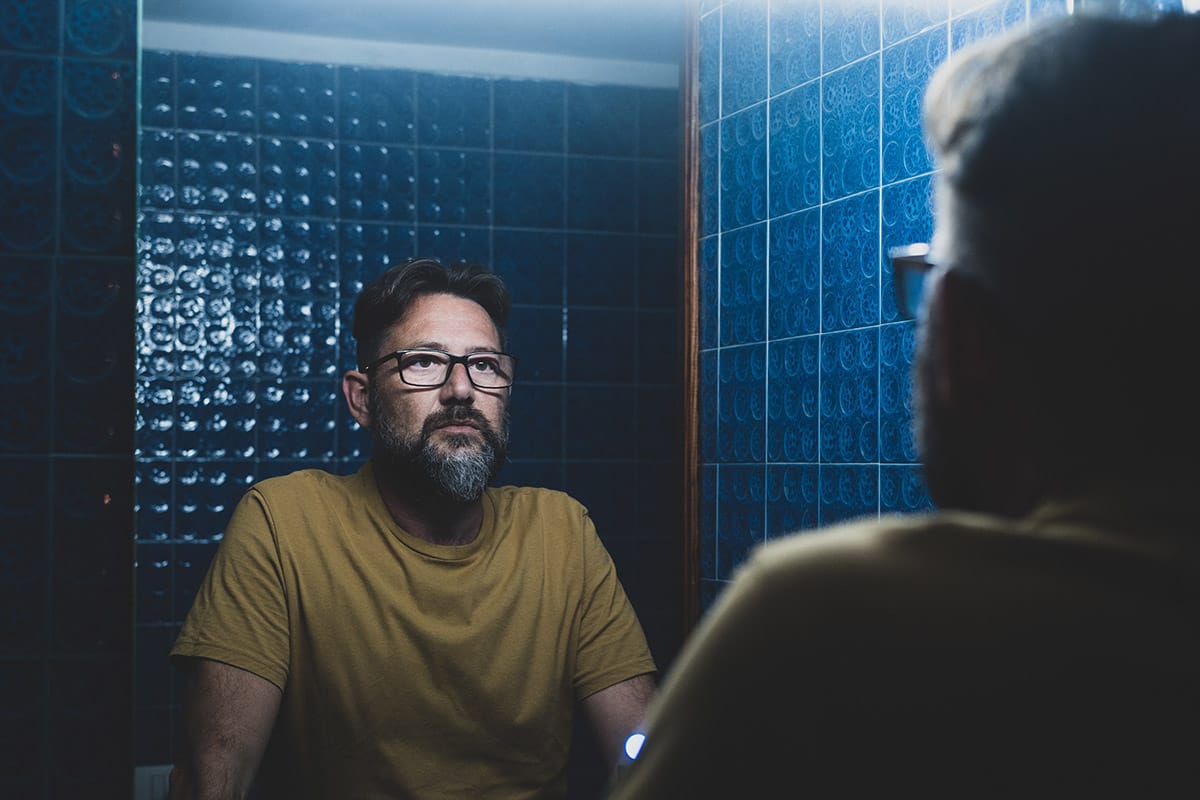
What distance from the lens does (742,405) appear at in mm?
2557

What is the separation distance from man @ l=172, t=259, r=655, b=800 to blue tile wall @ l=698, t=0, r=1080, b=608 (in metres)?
0.52

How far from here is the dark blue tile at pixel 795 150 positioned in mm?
2307

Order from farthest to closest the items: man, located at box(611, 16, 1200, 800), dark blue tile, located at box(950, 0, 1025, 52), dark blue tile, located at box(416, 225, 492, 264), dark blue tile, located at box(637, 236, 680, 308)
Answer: dark blue tile, located at box(637, 236, 680, 308) < dark blue tile, located at box(416, 225, 492, 264) < dark blue tile, located at box(950, 0, 1025, 52) < man, located at box(611, 16, 1200, 800)

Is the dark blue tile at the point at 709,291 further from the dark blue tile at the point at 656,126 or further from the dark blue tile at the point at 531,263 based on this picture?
the dark blue tile at the point at 656,126

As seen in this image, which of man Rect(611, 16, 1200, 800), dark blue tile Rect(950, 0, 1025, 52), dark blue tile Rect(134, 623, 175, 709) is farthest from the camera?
dark blue tile Rect(134, 623, 175, 709)

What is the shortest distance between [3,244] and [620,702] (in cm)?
110

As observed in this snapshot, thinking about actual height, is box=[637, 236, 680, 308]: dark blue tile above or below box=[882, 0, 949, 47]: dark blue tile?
below

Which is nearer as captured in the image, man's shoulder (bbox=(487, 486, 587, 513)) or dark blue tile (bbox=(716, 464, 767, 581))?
man's shoulder (bbox=(487, 486, 587, 513))

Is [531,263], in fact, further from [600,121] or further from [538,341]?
[600,121]

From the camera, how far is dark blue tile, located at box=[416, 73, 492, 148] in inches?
150

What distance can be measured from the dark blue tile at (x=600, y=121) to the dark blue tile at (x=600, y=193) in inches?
1.5

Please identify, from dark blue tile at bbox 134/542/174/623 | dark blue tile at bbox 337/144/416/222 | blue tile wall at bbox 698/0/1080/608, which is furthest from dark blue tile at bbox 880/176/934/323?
dark blue tile at bbox 134/542/174/623

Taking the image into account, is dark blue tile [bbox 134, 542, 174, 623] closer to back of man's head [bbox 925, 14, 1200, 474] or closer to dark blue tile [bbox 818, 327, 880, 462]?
dark blue tile [bbox 818, 327, 880, 462]

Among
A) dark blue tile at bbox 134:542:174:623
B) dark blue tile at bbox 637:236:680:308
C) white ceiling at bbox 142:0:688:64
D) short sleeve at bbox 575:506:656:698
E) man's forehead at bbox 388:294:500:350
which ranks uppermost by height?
white ceiling at bbox 142:0:688:64
